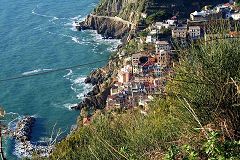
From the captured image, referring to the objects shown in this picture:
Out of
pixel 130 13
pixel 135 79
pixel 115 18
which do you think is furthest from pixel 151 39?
pixel 115 18

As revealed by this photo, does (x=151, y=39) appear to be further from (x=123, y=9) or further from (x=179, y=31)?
(x=123, y=9)

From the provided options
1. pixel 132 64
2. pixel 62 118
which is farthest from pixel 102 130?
pixel 132 64

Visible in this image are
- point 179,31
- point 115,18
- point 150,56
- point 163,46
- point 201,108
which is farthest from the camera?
point 115,18

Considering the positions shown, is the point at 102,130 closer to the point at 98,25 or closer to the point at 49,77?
the point at 49,77

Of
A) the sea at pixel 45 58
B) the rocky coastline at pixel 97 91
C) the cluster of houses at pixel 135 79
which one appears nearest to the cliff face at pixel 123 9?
the sea at pixel 45 58

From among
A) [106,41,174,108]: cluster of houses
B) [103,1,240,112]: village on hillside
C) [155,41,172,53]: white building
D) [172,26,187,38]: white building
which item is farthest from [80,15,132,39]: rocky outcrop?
[155,41,172,53]: white building

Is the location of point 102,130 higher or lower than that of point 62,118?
higher

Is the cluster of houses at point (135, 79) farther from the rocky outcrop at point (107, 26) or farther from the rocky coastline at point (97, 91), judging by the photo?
the rocky outcrop at point (107, 26)

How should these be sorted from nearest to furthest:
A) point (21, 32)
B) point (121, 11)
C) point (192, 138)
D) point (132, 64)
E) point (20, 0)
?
point (192, 138)
point (132, 64)
point (21, 32)
point (121, 11)
point (20, 0)
